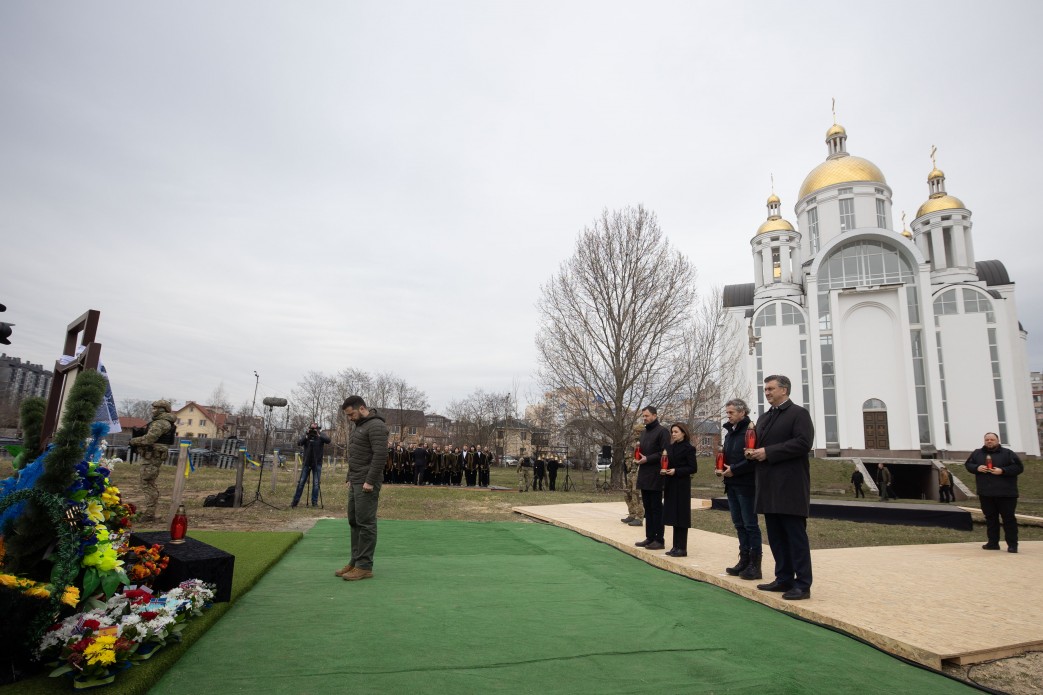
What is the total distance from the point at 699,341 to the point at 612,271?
5261 millimetres

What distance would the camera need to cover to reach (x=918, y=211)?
4291 cm

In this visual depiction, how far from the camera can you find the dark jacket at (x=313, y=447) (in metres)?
11.8

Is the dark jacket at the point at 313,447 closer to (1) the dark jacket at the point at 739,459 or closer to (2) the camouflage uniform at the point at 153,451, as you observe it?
(2) the camouflage uniform at the point at 153,451

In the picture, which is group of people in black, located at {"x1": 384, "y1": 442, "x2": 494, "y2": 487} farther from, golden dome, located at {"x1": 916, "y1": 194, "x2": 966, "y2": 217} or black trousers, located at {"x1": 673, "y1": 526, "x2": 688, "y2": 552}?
golden dome, located at {"x1": 916, "y1": 194, "x2": 966, "y2": 217}

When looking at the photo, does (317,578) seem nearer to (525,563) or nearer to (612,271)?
(525,563)

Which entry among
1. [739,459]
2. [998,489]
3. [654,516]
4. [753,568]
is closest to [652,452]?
[654,516]

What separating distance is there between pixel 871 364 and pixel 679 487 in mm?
37454

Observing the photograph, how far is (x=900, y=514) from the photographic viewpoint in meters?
12.0

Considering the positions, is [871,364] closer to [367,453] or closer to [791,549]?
[791,549]

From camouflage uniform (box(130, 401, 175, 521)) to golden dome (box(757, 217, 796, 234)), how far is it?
4736 centimetres

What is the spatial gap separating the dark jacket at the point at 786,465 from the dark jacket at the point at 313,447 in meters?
9.15

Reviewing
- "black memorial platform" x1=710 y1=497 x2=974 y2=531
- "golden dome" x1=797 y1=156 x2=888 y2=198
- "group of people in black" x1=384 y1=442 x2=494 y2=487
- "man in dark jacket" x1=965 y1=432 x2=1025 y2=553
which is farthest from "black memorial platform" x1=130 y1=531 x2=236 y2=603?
"golden dome" x1=797 y1=156 x2=888 y2=198

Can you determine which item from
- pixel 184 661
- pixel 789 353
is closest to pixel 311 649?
pixel 184 661

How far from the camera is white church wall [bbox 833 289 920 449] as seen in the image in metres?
36.2
